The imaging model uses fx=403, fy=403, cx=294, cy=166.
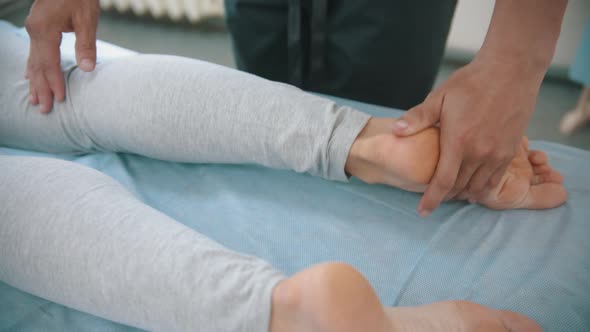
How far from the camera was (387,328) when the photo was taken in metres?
0.46

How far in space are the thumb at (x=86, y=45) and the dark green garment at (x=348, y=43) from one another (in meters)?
0.34

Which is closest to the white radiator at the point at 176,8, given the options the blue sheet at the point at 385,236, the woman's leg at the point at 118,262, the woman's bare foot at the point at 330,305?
the blue sheet at the point at 385,236

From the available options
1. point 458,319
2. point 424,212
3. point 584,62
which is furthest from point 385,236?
point 584,62

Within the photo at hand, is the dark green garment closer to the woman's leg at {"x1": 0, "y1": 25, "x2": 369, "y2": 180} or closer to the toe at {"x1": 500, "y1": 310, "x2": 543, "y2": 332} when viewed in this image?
the woman's leg at {"x1": 0, "y1": 25, "x2": 369, "y2": 180}

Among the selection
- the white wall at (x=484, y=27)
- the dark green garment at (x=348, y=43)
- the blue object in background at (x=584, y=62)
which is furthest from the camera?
the white wall at (x=484, y=27)

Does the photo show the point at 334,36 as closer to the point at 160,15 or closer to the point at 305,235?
the point at 305,235

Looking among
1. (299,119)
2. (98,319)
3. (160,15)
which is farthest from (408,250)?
(160,15)

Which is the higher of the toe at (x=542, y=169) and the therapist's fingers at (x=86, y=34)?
the therapist's fingers at (x=86, y=34)

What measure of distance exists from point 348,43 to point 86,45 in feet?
1.86

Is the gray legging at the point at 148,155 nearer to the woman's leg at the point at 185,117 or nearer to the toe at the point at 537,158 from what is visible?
the woman's leg at the point at 185,117

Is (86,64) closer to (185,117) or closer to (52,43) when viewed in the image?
(52,43)

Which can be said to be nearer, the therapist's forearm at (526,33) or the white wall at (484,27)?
the therapist's forearm at (526,33)

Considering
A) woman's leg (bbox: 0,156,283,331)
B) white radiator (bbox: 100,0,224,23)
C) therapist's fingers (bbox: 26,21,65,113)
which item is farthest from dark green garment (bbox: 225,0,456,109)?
white radiator (bbox: 100,0,224,23)

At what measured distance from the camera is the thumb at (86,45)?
77 cm
